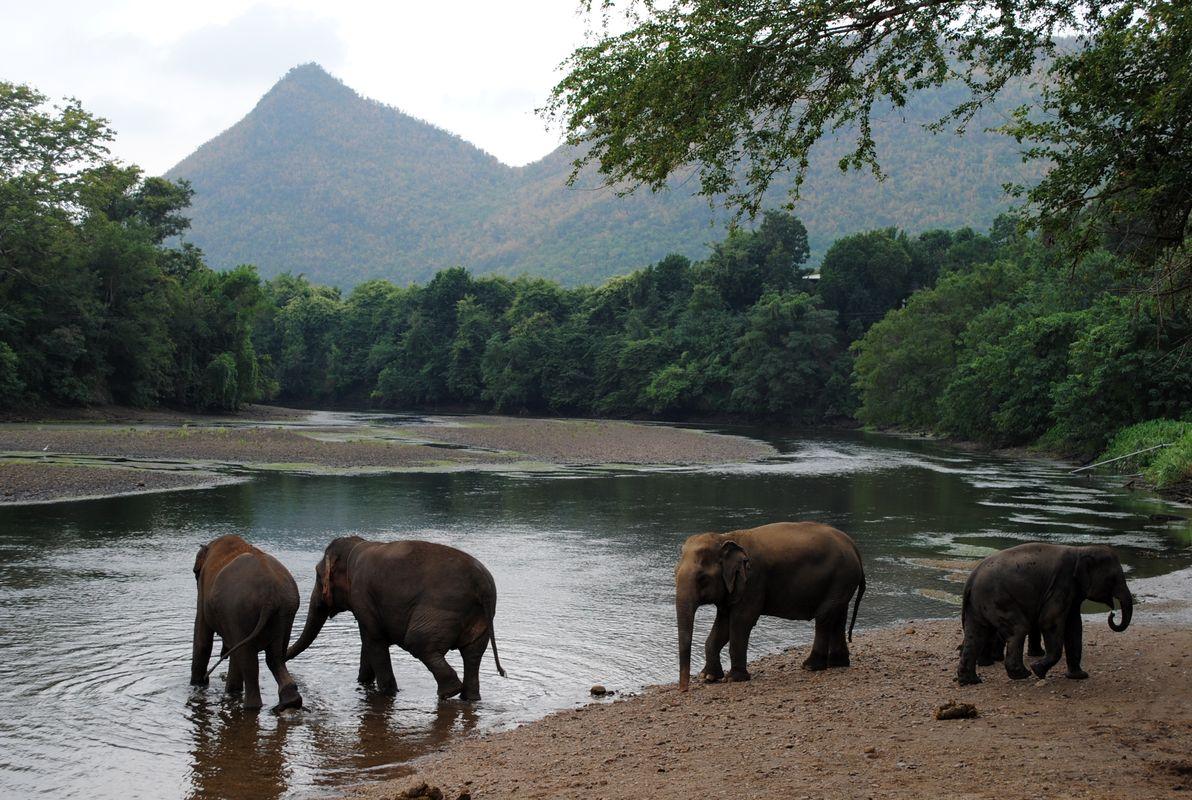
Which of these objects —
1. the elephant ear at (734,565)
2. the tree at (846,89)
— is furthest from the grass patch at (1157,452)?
the elephant ear at (734,565)

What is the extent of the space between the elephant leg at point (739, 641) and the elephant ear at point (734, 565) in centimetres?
36

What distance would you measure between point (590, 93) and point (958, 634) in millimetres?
7342

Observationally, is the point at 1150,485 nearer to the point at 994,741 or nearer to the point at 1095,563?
the point at 1095,563

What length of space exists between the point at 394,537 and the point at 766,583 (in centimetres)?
1204

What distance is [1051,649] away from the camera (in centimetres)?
937

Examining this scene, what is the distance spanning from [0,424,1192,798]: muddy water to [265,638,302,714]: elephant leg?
6.8 inches

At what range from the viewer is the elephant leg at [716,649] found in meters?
10.5

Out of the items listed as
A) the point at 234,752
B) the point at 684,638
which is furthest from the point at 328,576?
the point at 684,638

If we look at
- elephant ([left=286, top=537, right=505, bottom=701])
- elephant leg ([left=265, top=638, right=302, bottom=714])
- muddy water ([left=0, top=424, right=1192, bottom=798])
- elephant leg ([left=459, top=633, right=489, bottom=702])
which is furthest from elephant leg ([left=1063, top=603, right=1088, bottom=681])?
elephant leg ([left=265, top=638, right=302, bottom=714])

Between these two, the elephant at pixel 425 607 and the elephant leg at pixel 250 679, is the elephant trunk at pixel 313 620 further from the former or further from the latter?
the elephant leg at pixel 250 679

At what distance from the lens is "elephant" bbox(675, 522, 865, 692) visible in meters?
10.2

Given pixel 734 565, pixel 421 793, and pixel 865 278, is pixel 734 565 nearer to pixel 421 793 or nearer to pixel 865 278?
pixel 421 793

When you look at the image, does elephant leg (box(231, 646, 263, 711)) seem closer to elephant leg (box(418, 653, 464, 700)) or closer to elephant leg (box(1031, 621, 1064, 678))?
elephant leg (box(418, 653, 464, 700))

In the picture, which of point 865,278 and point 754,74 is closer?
point 754,74
